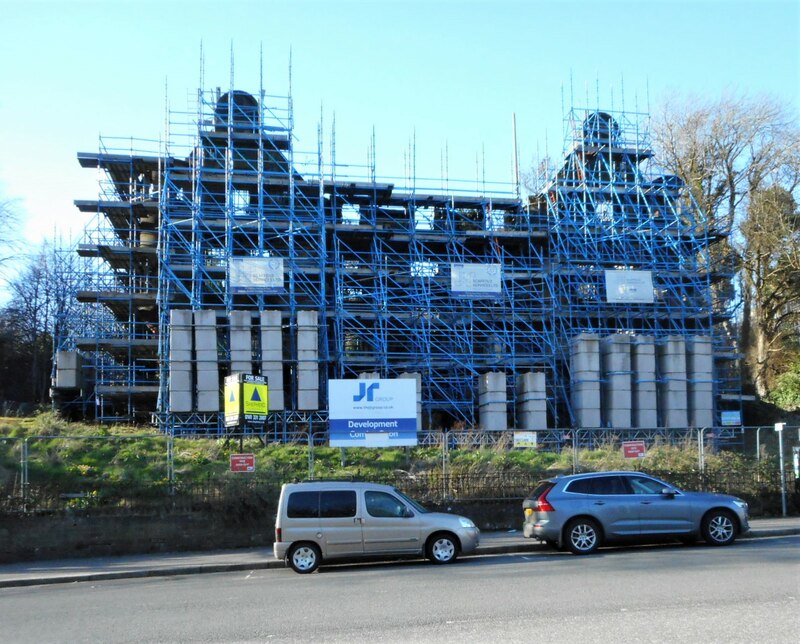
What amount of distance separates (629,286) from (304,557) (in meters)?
29.6

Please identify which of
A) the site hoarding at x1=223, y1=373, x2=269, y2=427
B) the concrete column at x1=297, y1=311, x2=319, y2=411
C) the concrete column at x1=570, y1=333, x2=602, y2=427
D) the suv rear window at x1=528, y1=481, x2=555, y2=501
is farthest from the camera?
the concrete column at x1=570, y1=333, x2=602, y2=427

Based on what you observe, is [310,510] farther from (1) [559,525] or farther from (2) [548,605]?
(2) [548,605]

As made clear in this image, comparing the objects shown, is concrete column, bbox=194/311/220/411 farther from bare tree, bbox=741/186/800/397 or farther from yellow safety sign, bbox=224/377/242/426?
bare tree, bbox=741/186/800/397

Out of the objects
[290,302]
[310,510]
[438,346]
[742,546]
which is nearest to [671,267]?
[438,346]

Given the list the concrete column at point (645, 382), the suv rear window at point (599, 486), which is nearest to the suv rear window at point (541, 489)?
the suv rear window at point (599, 486)

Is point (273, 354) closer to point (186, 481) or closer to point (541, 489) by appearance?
point (186, 481)

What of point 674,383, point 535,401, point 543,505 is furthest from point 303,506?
point 674,383

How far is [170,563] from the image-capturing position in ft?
59.9

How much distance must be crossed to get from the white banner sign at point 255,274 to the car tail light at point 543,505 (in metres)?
23.8

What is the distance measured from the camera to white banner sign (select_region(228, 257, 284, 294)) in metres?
39.1

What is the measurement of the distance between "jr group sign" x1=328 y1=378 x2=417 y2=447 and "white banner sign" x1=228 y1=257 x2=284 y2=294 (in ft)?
51.5

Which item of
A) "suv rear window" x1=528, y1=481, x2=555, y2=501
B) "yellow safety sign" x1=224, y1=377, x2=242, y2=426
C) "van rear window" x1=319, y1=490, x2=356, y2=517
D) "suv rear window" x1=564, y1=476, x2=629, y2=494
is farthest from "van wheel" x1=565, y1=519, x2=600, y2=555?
"yellow safety sign" x1=224, y1=377, x2=242, y2=426

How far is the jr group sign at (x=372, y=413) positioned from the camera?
78.6 ft

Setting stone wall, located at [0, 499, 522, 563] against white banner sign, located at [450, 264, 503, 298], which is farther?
white banner sign, located at [450, 264, 503, 298]
